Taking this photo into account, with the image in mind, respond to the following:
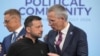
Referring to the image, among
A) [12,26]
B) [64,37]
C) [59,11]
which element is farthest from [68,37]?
[12,26]

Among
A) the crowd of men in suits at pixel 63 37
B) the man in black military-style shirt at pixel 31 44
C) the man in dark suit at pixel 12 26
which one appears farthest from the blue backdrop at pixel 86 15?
the man in black military-style shirt at pixel 31 44

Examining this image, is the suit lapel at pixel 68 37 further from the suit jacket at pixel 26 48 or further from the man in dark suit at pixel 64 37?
the suit jacket at pixel 26 48

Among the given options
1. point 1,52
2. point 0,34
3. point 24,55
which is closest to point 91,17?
point 0,34

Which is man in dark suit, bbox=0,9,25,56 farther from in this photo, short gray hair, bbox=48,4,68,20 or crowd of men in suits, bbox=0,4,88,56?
short gray hair, bbox=48,4,68,20

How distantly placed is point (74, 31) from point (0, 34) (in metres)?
1.92

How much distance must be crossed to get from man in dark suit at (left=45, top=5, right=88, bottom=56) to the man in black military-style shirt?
167 millimetres

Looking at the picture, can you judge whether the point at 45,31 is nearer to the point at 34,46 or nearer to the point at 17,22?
the point at 17,22

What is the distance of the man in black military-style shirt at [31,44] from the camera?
8.84 ft

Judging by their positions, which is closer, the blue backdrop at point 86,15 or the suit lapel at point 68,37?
the suit lapel at point 68,37

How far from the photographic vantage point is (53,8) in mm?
3008

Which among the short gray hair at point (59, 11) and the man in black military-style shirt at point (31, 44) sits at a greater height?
the short gray hair at point (59, 11)

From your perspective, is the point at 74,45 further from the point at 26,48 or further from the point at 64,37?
the point at 26,48

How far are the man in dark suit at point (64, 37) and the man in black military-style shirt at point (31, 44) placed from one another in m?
0.17

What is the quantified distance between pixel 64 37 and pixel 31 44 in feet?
1.35
